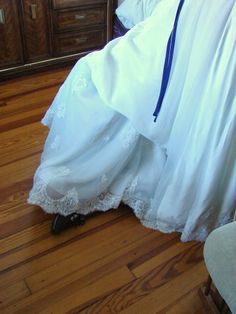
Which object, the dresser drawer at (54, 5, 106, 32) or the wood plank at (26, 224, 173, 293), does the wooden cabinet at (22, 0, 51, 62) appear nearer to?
the dresser drawer at (54, 5, 106, 32)

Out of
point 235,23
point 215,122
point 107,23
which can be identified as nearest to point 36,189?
point 215,122

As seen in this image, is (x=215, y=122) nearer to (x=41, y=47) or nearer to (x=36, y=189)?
(x=36, y=189)

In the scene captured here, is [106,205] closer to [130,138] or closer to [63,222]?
[63,222]

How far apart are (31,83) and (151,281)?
1.52 metres

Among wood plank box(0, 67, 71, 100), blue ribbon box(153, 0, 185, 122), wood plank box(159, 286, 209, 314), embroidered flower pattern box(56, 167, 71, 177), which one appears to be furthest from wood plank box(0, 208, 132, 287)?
wood plank box(0, 67, 71, 100)

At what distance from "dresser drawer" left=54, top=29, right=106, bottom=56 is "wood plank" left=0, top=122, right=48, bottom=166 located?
0.73 metres

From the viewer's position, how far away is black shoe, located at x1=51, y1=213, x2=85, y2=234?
125cm

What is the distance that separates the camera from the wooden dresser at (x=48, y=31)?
2.07 m

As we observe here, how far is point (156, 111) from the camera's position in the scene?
1.14m

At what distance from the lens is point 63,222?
1.26 m

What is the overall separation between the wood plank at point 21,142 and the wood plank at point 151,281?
2.65ft

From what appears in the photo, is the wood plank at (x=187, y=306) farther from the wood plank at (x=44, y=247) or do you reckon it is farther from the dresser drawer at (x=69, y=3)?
the dresser drawer at (x=69, y=3)

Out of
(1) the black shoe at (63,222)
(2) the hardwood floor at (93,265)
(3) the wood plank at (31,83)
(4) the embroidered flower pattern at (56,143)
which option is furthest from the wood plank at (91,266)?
(3) the wood plank at (31,83)

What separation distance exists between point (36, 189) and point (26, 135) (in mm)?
614
